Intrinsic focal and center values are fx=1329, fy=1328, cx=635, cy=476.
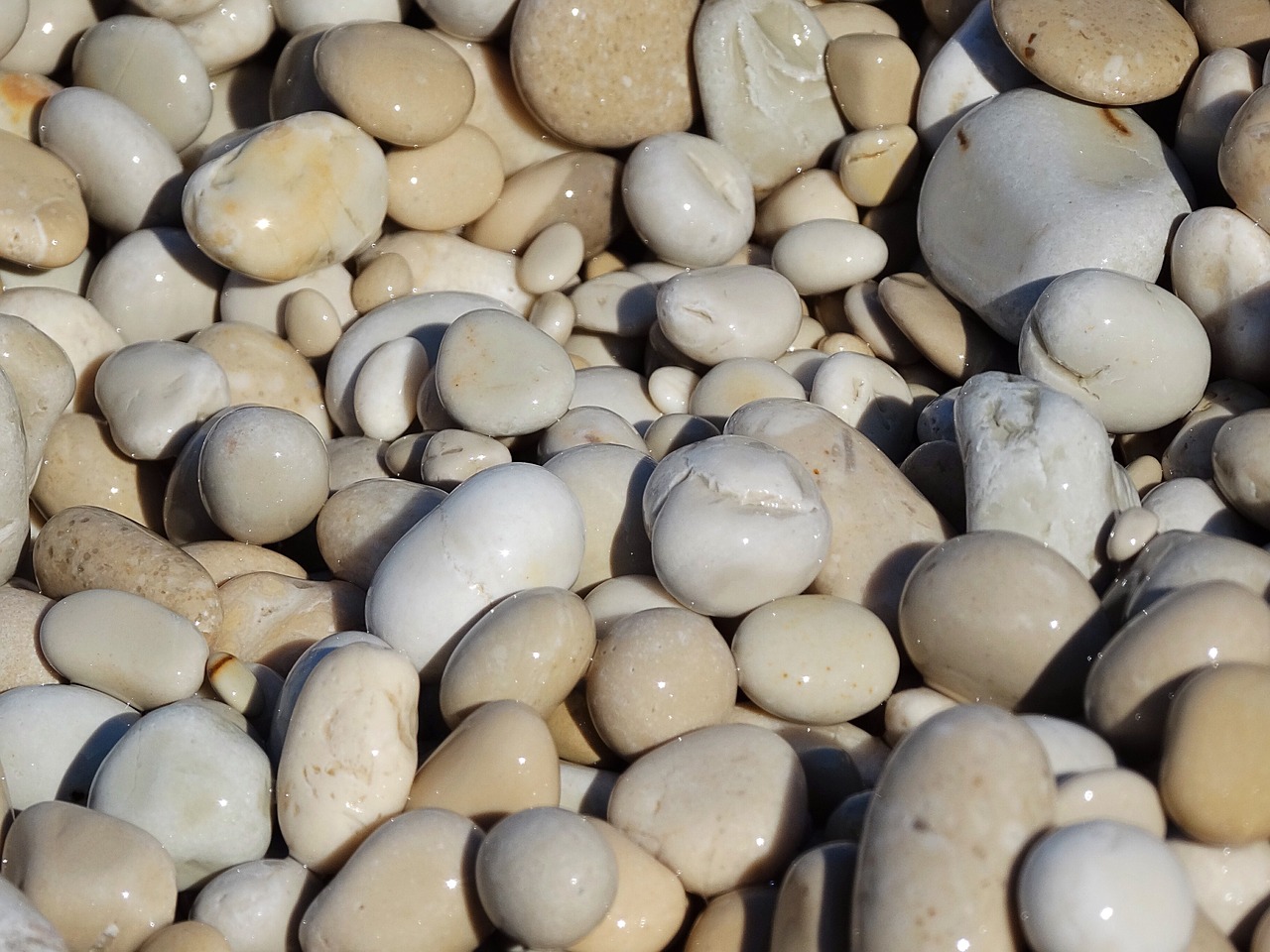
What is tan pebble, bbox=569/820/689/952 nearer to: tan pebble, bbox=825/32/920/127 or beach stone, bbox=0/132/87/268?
beach stone, bbox=0/132/87/268

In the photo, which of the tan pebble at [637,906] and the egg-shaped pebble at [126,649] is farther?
the egg-shaped pebble at [126,649]

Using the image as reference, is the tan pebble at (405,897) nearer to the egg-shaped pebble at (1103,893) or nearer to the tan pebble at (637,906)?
the tan pebble at (637,906)

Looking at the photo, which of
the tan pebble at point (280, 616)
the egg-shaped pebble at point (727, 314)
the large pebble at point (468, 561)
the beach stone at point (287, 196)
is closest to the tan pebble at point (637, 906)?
the large pebble at point (468, 561)

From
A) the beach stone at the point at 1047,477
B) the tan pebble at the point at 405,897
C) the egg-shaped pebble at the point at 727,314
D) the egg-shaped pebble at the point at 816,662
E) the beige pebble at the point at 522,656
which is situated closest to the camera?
the tan pebble at the point at 405,897

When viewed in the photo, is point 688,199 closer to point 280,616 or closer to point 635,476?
point 635,476

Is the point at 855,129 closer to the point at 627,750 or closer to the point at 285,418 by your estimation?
the point at 285,418

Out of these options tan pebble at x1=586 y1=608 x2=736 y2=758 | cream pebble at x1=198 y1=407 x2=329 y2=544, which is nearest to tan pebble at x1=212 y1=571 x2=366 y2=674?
cream pebble at x1=198 y1=407 x2=329 y2=544

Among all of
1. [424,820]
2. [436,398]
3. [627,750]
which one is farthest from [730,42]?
[424,820]

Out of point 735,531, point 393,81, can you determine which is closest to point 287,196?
point 393,81
